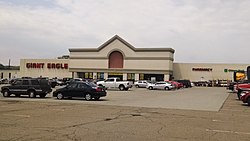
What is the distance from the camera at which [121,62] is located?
78.6m

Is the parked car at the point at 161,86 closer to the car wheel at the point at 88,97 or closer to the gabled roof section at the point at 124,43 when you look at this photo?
the gabled roof section at the point at 124,43

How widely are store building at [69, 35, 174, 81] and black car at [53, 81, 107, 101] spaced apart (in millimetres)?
49290

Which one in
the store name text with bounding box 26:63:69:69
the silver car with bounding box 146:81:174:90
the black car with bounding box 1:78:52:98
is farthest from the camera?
the store name text with bounding box 26:63:69:69

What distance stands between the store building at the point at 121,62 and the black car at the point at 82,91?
162 ft

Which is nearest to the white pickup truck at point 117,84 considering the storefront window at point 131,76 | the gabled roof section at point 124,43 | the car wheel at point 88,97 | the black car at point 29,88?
the black car at point 29,88

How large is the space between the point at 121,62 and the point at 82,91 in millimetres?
53171

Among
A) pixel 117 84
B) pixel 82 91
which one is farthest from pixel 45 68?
pixel 82 91

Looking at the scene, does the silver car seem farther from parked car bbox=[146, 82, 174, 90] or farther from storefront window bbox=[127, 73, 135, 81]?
storefront window bbox=[127, 73, 135, 81]

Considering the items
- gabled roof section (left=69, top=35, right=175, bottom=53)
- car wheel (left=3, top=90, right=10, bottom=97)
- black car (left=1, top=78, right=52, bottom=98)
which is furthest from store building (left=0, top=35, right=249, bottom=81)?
car wheel (left=3, top=90, right=10, bottom=97)

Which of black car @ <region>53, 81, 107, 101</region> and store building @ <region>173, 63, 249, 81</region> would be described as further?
store building @ <region>173, 63, 249, 81</region>

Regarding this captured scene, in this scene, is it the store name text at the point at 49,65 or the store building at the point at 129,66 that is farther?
the store name text at the point at 49,65

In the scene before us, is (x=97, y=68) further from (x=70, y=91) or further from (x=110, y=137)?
(x=110, y=137)

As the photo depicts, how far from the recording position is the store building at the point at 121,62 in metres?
75.4

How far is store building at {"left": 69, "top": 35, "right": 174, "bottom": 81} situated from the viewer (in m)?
75.4
